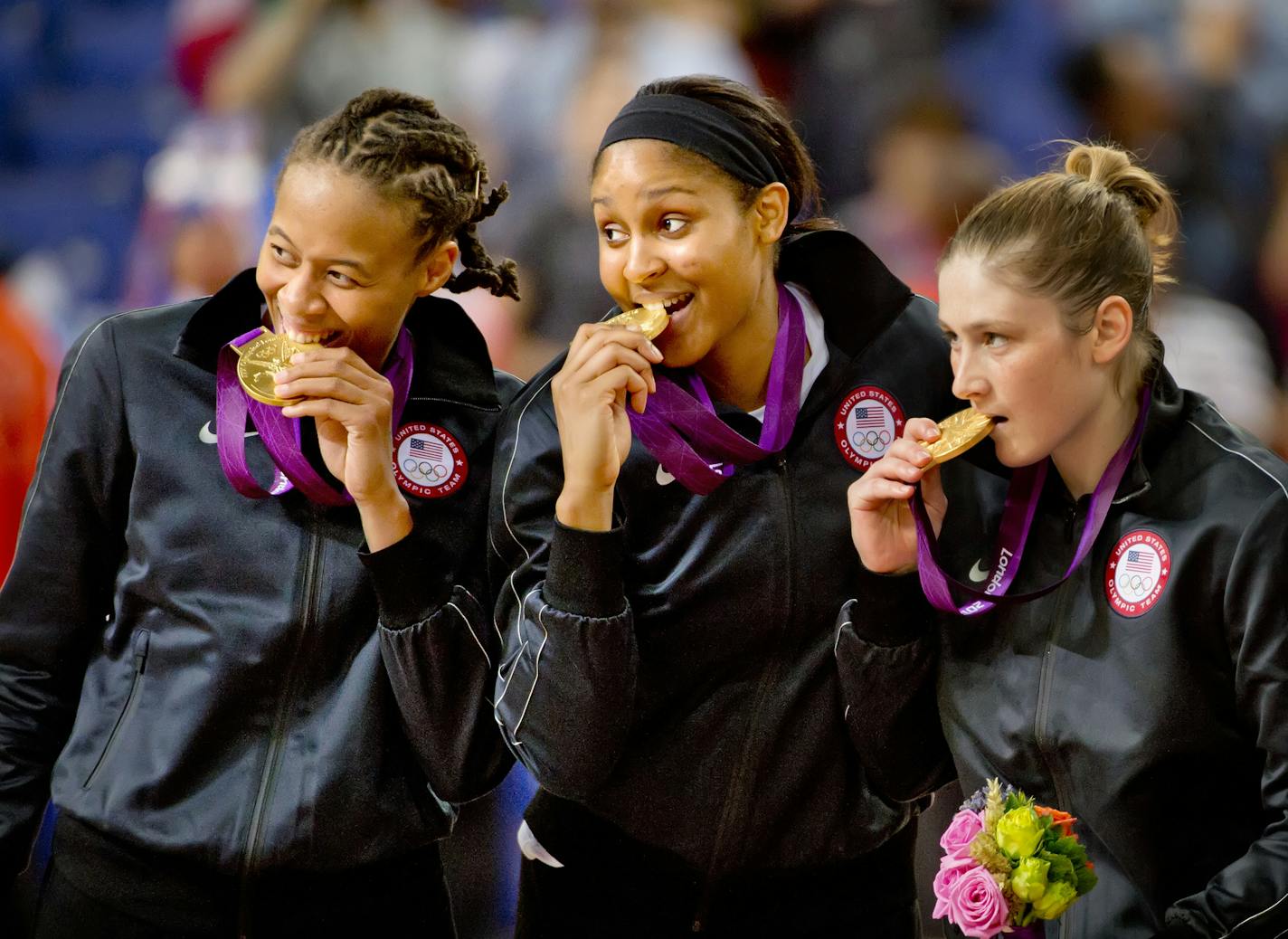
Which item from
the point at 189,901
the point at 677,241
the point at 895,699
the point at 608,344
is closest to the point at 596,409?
the point at 608,344

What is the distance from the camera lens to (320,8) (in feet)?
22.0

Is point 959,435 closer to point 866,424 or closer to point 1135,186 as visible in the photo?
point 866,424

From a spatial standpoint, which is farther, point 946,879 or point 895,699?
point 895,699

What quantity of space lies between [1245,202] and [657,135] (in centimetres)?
382

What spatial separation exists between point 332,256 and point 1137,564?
1324 mm

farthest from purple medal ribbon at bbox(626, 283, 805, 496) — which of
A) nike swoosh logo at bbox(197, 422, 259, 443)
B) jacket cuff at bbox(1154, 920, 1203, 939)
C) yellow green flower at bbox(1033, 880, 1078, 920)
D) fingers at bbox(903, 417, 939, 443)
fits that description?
jacket cuff at bbox(1154, 920, 1203, 939)

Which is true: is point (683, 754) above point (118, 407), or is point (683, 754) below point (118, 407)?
below

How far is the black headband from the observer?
2.42 metres

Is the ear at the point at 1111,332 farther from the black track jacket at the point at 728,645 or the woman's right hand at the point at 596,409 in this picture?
the woman's right hand at the point at 596,409

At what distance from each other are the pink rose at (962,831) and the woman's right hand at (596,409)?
2.24ft

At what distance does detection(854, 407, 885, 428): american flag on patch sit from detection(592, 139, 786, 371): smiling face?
0.25 meters

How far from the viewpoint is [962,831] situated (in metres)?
2.14

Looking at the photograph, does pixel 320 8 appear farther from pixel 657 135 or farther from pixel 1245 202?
pixel 657 135

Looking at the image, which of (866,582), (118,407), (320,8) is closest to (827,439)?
(866,582)
